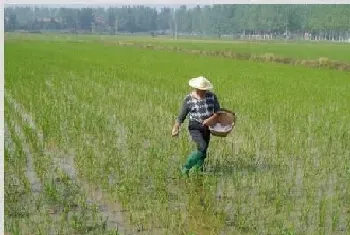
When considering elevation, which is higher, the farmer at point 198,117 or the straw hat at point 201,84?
the straw hat at point 201,84

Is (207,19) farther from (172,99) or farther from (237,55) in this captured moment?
(172,99)

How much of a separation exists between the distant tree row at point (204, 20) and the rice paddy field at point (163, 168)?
4472 centimetres

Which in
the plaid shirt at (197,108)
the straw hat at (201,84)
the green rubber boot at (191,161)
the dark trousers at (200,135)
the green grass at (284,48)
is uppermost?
the straw hat at (201,84)

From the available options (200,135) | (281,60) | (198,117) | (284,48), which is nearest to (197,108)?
(198,117)

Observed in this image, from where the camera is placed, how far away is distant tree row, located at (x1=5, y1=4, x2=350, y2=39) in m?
57.2

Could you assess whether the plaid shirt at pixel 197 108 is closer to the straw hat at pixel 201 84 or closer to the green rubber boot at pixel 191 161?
the straw hat at pixel 201 84

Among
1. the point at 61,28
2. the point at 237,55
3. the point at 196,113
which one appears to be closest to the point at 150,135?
the point at 196,113

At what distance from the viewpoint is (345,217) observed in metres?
3.90

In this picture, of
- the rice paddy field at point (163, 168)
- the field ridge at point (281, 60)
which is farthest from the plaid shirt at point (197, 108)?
the field ridge at point (281, 60)

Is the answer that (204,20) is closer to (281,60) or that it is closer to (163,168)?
(281,60)

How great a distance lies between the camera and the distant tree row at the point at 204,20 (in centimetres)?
5719

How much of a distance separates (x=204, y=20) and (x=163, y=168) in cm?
6393

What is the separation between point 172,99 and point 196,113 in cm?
527

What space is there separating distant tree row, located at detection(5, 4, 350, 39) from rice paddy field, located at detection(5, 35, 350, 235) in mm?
44723
